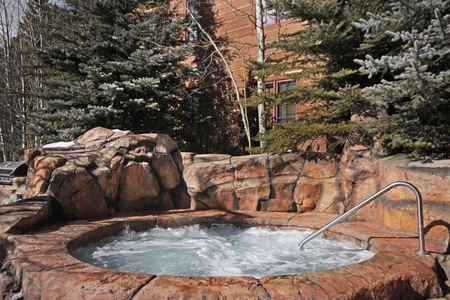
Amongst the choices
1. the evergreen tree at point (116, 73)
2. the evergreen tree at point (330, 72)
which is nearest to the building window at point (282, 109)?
the evergreen tree at point (116, 73)

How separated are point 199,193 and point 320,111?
2366mm

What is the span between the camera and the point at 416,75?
3164 mm

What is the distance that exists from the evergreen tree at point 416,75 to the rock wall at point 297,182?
36 centimetres

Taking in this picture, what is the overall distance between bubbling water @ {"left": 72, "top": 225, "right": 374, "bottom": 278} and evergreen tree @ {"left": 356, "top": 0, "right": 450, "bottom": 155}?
5.23ft

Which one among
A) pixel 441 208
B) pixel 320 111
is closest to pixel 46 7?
pixel 320 111

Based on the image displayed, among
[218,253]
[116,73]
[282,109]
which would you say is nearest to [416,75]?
[218,253]

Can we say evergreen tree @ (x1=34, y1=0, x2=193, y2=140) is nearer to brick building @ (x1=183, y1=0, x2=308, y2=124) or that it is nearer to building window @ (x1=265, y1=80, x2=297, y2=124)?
brick building @ (x1=183, y1=0, x2=308, y2=124)

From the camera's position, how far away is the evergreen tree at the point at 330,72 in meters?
4.86

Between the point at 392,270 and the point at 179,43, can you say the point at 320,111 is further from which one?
the point at 179,43

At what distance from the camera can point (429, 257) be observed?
3.02 m

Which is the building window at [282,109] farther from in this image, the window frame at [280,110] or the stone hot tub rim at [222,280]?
the stone hot tub rim at [222,280]

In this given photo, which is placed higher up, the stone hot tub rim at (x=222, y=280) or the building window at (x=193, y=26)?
the building window at (x=193, y=26)

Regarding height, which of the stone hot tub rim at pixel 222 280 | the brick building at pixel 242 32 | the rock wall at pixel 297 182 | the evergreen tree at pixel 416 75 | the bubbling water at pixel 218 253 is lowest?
the bubbling water at pixel 218 253

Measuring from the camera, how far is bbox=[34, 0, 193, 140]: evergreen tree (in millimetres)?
8031
